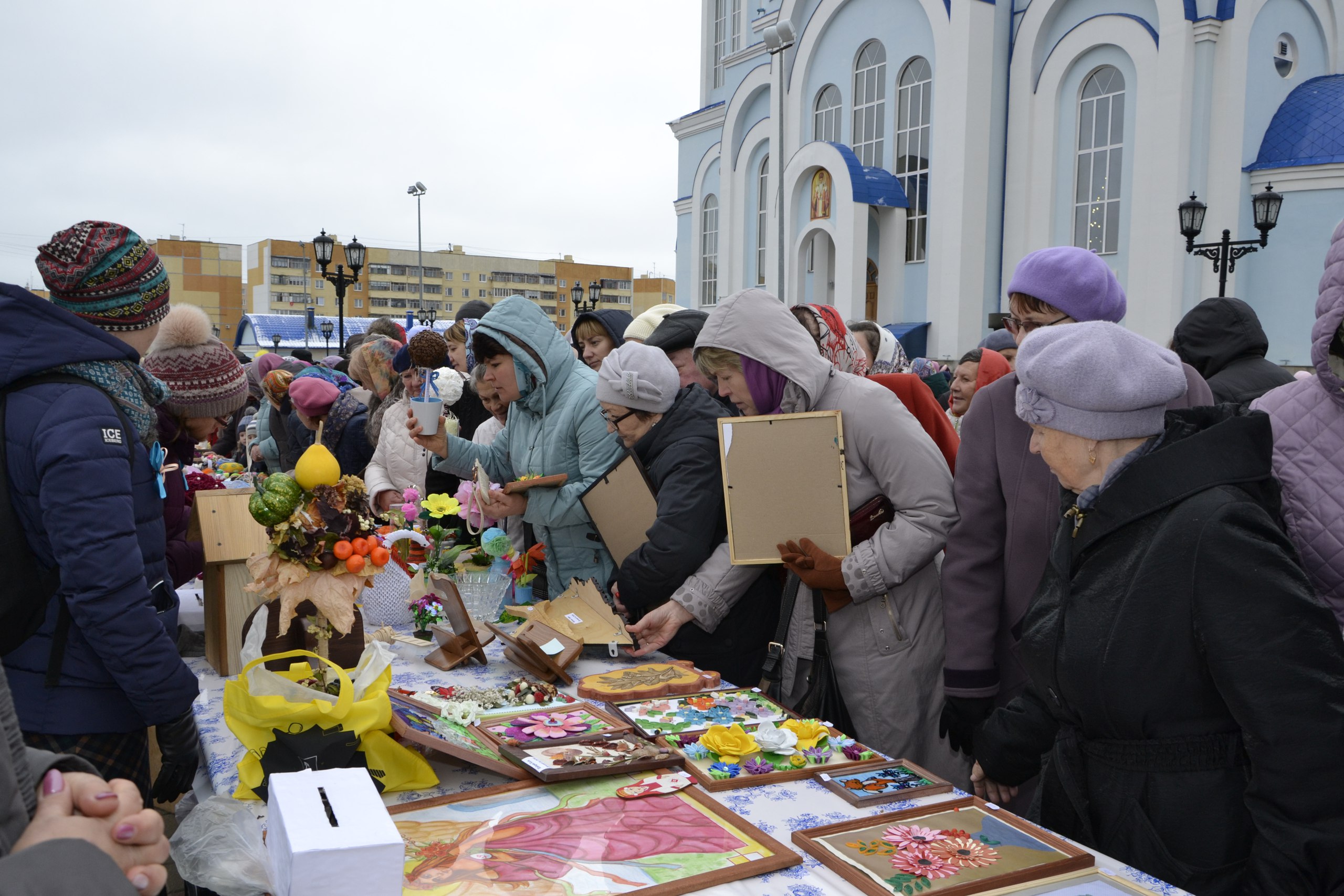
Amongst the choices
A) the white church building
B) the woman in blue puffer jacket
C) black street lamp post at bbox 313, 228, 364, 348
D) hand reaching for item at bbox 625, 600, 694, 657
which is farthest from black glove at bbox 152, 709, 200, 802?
black street lamp post at bbox 313, 228, 364, 348

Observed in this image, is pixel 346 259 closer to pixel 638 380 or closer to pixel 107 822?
pixel 638 380

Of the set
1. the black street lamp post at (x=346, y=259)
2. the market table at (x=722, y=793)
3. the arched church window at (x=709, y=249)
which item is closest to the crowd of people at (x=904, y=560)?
the market table at (x=722, y=793)

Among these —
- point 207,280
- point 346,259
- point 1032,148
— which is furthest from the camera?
point 207,280

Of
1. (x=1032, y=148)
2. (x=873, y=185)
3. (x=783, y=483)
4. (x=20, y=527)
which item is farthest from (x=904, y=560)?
(x=873, y=185)

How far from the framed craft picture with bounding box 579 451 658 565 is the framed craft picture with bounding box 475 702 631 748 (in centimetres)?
73

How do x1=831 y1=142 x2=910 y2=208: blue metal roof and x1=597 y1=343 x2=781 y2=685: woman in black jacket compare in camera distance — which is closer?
x1=597 y1=343 x2=781 y2=685: woman in black jacket

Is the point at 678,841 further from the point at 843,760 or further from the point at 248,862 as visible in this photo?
the point at 248,862

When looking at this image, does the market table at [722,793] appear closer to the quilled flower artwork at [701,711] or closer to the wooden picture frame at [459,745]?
the wooden picture frame at [459,745]

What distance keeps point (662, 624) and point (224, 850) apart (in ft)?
4.41

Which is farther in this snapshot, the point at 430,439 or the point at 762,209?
the point at 762,209

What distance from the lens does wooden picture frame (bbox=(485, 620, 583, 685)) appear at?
242 centimetres

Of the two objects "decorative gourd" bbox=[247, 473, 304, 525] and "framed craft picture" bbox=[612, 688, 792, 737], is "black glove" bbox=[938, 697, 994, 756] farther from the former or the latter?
"decorative gourd" bbox=[247, 473, 304, 525]

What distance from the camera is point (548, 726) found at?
79.3 inches

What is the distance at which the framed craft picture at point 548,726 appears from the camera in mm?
1930
